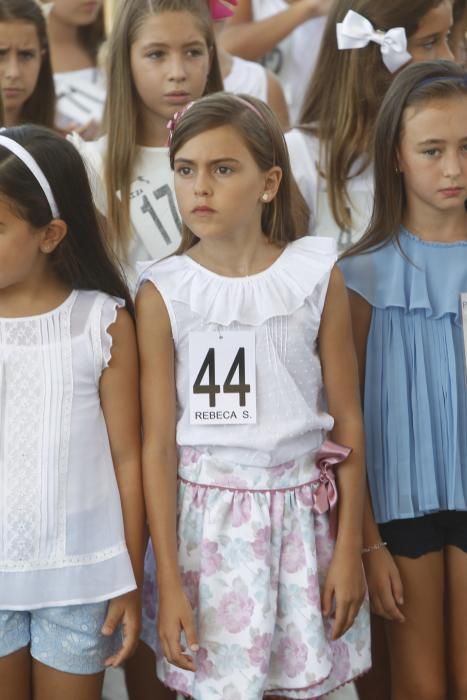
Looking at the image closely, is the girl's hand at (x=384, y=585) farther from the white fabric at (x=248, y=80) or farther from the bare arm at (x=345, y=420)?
the white fabric at (x=248, y=80)

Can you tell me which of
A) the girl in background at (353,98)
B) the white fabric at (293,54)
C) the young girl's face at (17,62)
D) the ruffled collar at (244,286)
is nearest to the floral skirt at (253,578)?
the ruffled collar at (244,286)

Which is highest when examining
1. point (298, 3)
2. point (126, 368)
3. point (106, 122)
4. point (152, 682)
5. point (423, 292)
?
point (298, 3)

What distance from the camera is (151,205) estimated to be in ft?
8.77

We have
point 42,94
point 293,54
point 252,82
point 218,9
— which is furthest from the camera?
point 293,54

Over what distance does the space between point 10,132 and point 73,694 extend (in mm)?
958

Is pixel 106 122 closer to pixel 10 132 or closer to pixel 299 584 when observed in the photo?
pixel 10 132

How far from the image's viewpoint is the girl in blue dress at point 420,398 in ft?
7.43

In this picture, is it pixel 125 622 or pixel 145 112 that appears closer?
pixel 125 622

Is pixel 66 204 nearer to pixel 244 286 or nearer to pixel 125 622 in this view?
pixel 244 286

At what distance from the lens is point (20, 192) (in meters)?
2.05

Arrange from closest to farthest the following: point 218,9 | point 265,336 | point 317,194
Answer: point 265,336 → point 317,194 → point 218,9

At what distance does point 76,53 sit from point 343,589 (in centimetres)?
213

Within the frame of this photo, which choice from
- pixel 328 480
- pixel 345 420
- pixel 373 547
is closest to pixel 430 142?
pixel 345 420

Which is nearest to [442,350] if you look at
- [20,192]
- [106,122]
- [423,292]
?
[423,292]
